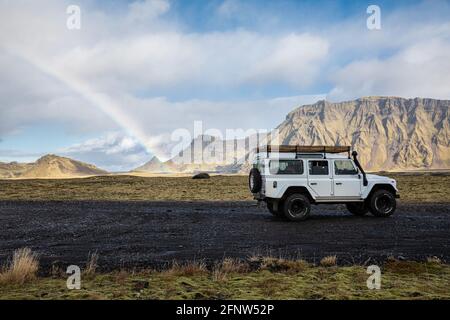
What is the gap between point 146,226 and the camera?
14.7 meters

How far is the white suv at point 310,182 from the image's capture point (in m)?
15.8

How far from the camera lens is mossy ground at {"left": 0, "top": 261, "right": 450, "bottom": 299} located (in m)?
6.22

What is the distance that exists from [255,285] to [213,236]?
5.57 meters

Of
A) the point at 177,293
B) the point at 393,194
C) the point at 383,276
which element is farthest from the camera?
the point at 393,194

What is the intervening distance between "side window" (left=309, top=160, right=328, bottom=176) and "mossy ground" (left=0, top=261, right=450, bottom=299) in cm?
819

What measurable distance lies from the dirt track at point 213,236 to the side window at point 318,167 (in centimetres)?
193

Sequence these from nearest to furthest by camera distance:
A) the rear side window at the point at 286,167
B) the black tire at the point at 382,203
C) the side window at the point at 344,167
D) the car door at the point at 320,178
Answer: the rear side window at the point at 286,167 < the car door at the point at 320,178 < the side window at the point at 344,167 < the black tire at the point at 382,203

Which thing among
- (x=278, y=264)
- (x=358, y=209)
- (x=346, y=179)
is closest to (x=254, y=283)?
(x=278, y=264)

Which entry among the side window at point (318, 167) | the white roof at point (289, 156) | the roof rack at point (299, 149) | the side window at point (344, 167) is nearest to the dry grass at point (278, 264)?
the roof rack at point (299, 149)

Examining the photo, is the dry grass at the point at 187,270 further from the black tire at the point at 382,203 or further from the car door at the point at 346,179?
the black tire at the point at 382,203

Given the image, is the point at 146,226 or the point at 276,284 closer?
the point at 276,284
